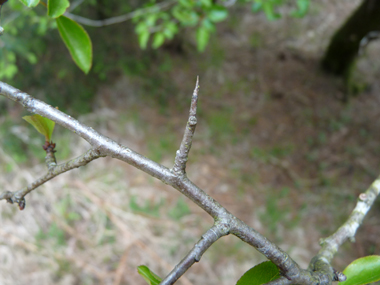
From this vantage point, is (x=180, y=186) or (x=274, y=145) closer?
(x=180, y=186)

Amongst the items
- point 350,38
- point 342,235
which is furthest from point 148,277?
point 350,38

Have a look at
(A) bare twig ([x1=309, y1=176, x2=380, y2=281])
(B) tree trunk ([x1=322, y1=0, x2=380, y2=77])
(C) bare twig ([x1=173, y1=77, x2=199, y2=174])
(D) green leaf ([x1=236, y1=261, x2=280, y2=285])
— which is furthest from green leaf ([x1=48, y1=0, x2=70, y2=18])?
(B) tree trunk ([x1=322, y1=0, x2=380, y2=77])

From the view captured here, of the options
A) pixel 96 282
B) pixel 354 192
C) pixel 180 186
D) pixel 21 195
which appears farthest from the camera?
pixel 354 192

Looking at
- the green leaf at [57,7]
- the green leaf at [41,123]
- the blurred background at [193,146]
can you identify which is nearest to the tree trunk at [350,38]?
the blurred background at [193,146]

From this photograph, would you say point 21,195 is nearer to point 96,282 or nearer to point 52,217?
point 96,282

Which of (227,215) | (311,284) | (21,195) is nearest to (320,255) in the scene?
(311,284)

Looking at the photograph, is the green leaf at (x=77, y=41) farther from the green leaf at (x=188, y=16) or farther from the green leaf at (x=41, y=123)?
the green leaf at (x=188, y=16)
